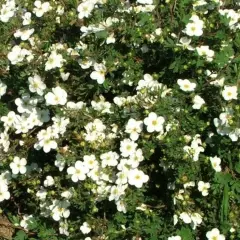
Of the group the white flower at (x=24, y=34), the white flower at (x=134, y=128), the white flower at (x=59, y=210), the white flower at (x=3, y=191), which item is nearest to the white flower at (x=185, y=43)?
the white flower at (x=134, y=128)

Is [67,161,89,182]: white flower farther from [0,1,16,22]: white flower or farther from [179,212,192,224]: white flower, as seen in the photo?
[0,1,16,22]: white flower

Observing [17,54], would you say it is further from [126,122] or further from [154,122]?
[154,122]

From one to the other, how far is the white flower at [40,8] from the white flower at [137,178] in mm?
1479

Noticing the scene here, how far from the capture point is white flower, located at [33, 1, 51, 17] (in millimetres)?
4160

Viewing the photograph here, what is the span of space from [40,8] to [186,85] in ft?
4.46

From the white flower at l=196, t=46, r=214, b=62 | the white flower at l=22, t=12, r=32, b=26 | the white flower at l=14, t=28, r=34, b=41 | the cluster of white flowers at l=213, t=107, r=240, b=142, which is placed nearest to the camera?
the cluster of white flowers at l=213, t=107, r=240, b=142

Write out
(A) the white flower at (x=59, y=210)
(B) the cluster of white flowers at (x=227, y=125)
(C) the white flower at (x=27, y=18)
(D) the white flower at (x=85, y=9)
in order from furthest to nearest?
(C) the white flower at (x=27, y=18), (D) the white flower at (x=85, y=9), (A) the white flower at (x=59, y=210), (B) the cluster of white flowers at (x=227, y=125)

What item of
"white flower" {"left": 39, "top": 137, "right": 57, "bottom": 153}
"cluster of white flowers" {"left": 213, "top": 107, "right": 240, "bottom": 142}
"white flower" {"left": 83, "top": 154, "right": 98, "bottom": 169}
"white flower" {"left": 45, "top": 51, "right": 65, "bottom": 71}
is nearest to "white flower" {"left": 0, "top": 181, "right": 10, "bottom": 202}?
"white flower" {"left": 39, "top": 137, "right": 57, "bottom": 153}

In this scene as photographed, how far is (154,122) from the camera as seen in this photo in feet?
11.3

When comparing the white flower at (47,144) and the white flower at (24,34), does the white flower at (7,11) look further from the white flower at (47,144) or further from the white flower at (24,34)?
the white flower at (47,144)

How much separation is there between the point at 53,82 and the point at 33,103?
210 millimetres

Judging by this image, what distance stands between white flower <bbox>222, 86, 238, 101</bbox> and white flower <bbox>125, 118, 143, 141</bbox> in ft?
1.85

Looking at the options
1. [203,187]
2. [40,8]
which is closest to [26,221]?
[203,187]

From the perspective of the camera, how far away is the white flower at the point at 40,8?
164 inches
